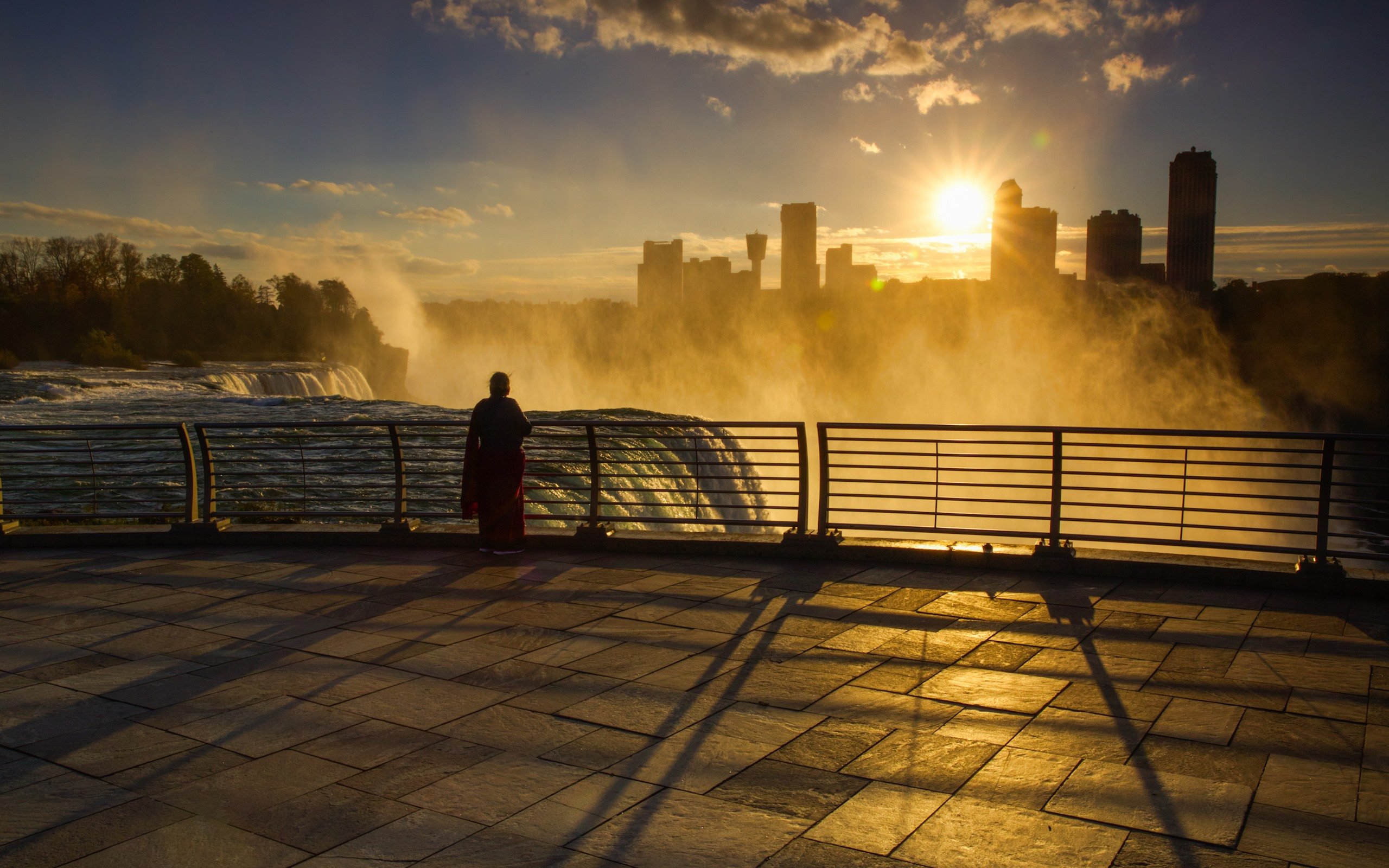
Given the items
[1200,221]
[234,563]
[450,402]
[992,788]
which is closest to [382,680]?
[992,788]

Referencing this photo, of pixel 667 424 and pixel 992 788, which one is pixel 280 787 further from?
pixel 667 424

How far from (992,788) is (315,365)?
7976 centimetres

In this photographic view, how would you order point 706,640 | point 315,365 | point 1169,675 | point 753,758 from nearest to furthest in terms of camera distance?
point 753,758 → point 1169,675 → point 706,640 → point 315,365

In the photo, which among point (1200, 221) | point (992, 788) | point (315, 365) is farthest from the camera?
point (1200, 221)

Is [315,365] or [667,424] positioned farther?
[315,365]

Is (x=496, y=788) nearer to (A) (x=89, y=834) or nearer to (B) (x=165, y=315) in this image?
(A) (x=89, y=834)

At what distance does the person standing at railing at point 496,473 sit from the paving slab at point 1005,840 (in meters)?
5.46

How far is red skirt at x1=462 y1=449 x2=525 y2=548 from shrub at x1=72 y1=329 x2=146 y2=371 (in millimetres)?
74682

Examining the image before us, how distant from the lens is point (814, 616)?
6.11 metres

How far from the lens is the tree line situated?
72.8 metres

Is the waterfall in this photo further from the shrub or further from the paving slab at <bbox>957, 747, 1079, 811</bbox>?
the paving slab at <bbox>957, 747, 1079, 811</bbox>

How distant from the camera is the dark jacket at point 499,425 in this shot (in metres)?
8.14

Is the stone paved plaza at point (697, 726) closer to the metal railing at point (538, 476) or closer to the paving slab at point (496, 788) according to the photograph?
the paving slab at point (496, 788)

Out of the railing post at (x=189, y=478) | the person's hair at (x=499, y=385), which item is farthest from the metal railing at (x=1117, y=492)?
the railing post at (x=189, y=478)
